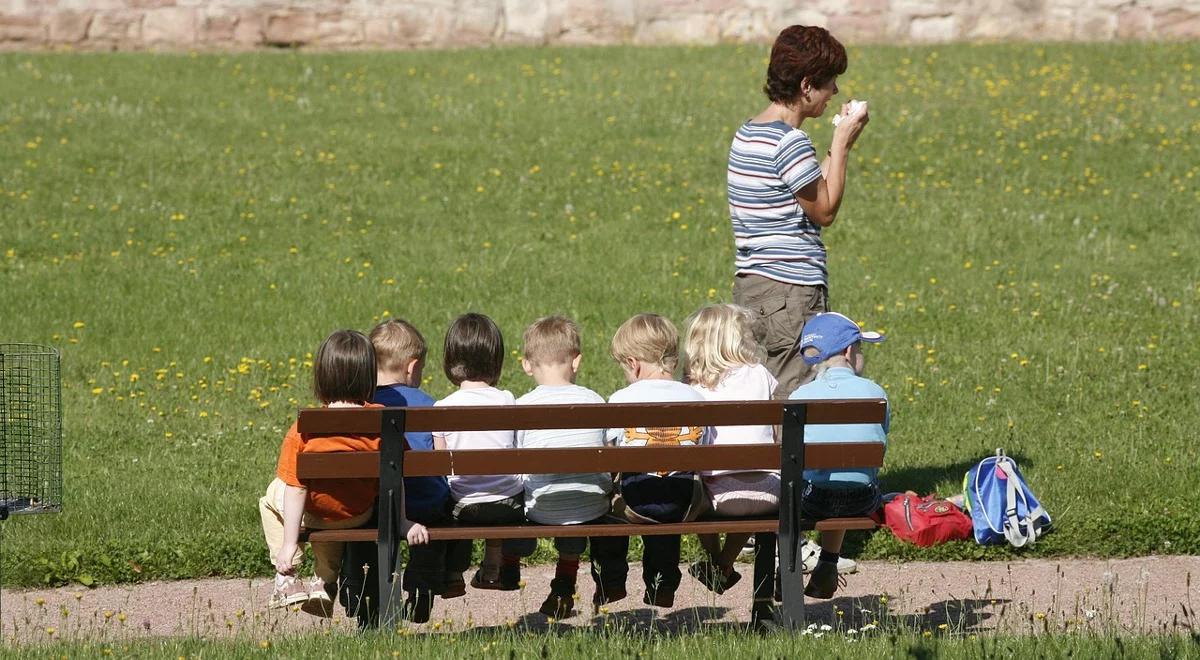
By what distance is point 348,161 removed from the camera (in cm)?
1314

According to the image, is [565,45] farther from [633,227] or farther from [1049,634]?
[1049,634]

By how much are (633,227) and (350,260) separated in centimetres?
212

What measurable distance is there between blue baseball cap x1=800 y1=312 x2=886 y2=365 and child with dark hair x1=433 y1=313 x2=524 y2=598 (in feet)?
3.56

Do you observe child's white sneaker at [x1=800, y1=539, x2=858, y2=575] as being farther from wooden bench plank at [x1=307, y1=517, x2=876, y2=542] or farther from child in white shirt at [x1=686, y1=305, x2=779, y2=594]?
wooden bench plank at [x1=307, y1=517, x2=876, y2=542]

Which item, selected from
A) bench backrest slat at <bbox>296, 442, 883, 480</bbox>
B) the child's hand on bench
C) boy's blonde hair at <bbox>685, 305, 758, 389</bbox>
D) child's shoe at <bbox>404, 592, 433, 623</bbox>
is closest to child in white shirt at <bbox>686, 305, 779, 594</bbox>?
boy's blonde hair at <bbox>685, 305, 758, 389</bbox>

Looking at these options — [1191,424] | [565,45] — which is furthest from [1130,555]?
[565,45]

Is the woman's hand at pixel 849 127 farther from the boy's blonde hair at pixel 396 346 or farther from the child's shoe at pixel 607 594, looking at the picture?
the child's shoe at pixel 607 594

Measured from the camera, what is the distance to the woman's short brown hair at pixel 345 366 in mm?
4871

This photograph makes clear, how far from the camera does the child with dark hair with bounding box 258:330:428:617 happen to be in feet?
15.7

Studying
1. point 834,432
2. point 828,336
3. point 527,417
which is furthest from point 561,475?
point 828,336

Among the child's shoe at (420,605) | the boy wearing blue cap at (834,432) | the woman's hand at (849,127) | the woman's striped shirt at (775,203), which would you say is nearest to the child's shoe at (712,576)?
the boy wearing blue cap at (834,432)

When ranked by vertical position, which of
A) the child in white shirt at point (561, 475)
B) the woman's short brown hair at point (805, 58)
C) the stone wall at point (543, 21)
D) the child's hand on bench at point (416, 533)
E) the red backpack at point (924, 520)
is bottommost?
the red backpack at point (924, 520)

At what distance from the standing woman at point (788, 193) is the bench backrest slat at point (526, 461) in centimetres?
119

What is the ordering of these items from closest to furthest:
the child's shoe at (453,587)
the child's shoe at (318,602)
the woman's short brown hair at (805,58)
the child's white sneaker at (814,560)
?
the child's shoe at (318,602) < the child's shoe at (453,587) < the woman's short brown hair at (805,58) < the child's white sneaker at (814,560)
